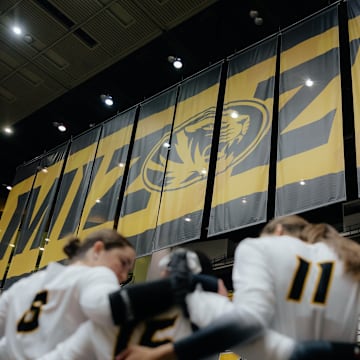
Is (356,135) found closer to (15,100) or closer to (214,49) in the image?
(214,49)

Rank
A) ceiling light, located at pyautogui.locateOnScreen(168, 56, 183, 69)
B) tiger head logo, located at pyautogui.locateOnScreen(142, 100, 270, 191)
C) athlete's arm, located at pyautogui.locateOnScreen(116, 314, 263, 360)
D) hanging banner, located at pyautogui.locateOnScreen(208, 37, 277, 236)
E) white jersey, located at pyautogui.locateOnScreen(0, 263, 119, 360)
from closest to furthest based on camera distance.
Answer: athlete's arm, located at pyautogui.locateOnScreen(116, 314, 263, 360) → white jersey, located at pyautogui.locateOnScreen(0, 263, 119, 360) → hanging banner, located at pyautogui.locateOnScreen(208, 37, 277, 236) → tiger head logo, located at pyautogui.locateOnScreen(142, 100, 270, 191) → ceiling light, located at pyautogui.locateOnScreen(168, 56, 183, 69)

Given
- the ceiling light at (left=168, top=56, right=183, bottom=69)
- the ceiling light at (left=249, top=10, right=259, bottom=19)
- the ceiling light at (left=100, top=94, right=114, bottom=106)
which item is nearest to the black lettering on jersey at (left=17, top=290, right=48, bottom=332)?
the ceiling light at (left=249, top=10, right=259, bottom=19)

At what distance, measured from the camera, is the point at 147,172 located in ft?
23.4

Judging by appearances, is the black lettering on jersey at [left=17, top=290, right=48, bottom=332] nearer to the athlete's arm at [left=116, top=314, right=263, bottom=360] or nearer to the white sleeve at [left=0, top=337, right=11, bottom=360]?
the white sleeve at [left=0, top=337, right=11, bottom=360]

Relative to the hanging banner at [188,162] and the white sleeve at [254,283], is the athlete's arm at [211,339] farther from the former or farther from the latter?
the hanging banner at [188,162]

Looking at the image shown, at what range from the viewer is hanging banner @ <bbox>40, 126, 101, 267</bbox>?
781 centimetres

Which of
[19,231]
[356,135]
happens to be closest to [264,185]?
[356,135]

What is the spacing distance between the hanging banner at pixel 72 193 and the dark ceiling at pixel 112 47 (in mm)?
1163

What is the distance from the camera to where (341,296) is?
1.79 meters

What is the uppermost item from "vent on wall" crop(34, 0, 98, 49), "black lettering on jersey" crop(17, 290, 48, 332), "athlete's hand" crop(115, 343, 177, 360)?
"vent on wall" crop(34, 0, 98, 49)

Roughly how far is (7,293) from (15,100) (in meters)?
8.17

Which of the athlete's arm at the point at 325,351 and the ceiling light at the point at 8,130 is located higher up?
the ceiling light at the point at 8,130

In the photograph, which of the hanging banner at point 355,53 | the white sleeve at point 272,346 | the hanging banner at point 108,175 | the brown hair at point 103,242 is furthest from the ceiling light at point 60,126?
the white sleeve at point 272,346

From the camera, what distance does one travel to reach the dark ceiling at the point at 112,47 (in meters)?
7.53
